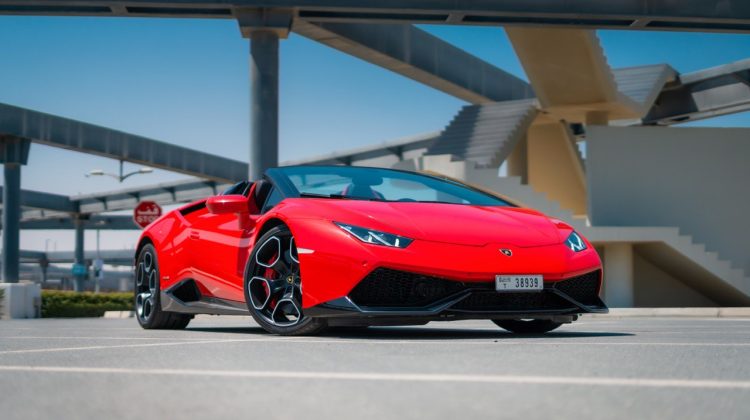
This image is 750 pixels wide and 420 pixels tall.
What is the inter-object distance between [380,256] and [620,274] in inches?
979

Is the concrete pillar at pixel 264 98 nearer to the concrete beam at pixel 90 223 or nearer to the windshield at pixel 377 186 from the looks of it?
the windshield at pixel 377 186

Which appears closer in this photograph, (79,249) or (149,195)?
(149,195)

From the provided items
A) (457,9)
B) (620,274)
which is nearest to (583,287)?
(457,9)

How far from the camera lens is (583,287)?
751 cm

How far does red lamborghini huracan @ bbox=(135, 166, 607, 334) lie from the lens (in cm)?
689

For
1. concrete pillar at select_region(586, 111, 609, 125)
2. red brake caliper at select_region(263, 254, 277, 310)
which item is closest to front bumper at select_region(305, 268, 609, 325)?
red brake caliper at select_region(263, 254, 277, 310)

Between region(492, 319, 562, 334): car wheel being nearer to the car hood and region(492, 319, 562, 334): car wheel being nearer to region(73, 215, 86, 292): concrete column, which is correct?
the car hood

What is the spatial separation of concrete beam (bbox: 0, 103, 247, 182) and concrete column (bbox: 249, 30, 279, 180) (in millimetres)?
18952

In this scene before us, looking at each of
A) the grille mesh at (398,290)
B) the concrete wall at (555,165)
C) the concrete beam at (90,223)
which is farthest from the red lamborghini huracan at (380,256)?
the concrete beam at (90,223)

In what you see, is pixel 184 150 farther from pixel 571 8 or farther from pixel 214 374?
pixel 214 374

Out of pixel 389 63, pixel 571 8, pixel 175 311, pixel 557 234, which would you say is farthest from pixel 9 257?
pixel 557 234

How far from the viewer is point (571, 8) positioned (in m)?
21.9

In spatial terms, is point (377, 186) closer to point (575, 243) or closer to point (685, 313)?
point (575, 243)

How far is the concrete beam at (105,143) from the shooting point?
3941 centimetres
